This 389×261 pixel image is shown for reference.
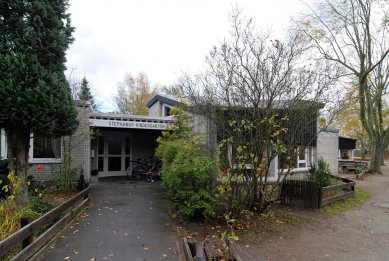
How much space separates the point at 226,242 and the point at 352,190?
11096 millimetres

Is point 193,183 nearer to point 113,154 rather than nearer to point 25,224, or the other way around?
point 25,224

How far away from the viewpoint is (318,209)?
31.8 feet

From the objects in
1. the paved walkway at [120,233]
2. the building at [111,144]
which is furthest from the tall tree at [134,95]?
the paved walkway at [120,233]

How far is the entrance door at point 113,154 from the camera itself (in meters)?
15.6

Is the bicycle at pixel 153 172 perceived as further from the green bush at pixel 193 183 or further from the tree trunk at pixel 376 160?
the tree trunk at pixel 376 160

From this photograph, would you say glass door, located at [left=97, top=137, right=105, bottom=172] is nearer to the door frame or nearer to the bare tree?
the door frame

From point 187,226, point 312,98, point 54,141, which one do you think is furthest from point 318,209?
point 54,141

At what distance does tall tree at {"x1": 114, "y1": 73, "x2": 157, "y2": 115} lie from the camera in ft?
134

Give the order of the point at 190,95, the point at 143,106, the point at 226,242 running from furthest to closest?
the point at 143,106, the point at 190,95, the point at 226,242

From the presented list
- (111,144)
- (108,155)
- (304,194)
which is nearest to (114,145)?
(111,144)

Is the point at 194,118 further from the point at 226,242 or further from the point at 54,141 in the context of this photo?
the point at 226,242

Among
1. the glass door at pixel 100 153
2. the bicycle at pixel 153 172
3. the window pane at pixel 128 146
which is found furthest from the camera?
the window pane at pixel 128 146

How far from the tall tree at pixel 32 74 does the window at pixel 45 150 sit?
394 centimetres

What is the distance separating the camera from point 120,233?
6.45 metres
